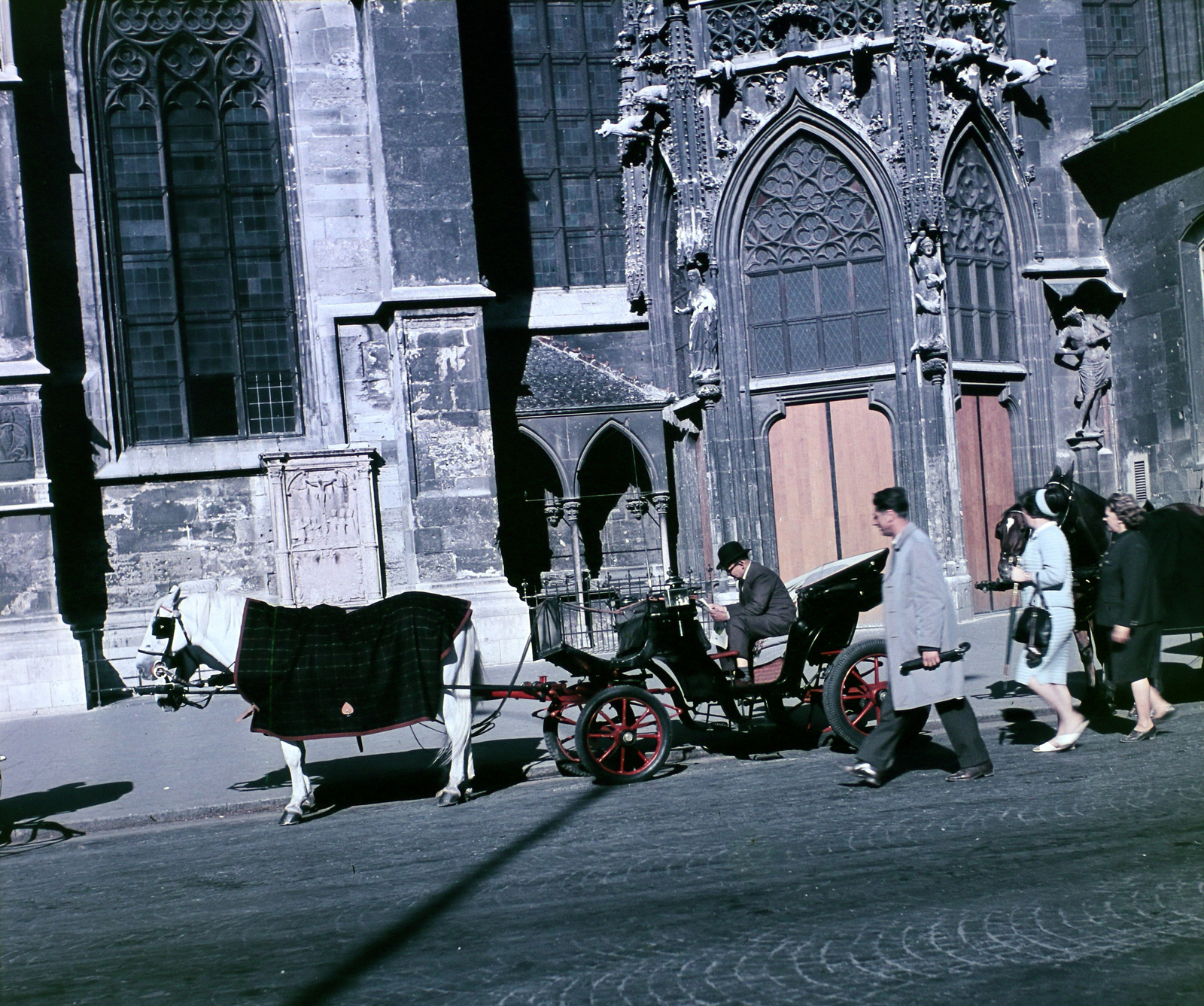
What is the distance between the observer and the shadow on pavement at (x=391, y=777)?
342 inches

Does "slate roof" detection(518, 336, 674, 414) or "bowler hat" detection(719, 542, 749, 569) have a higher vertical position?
"slate roof" detection(518, 336, 674, 414)

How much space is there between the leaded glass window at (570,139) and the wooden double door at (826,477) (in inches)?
159

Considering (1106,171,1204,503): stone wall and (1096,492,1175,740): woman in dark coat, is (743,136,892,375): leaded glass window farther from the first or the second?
(1096,492,1175,740): woman in dark coat

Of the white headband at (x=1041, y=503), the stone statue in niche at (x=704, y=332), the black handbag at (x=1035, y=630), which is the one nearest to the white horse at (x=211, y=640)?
the black handbag at (x=1035, y=630)

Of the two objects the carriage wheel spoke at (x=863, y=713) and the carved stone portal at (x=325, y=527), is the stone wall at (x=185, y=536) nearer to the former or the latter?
the carved stone portal at (x=325, y=527)

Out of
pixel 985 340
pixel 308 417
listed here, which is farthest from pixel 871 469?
pixel 308 417

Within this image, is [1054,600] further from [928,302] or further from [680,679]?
[928,302]

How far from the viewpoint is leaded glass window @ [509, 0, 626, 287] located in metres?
18.8

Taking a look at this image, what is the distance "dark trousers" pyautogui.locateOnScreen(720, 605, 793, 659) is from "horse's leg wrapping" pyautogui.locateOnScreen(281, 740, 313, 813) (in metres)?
3.37

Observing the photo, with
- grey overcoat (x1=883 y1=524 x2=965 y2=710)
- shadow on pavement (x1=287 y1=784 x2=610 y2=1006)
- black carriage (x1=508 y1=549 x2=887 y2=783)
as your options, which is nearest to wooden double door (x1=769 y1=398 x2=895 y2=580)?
black carriage (x1=508 y1=549 x2=887 y2=783)

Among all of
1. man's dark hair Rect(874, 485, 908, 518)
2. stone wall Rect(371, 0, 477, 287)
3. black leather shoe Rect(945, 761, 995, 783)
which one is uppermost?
stone wall Rect(371, 0, 477, 287)

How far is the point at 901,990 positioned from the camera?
4227mm

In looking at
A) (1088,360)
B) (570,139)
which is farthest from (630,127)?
(1088,360)

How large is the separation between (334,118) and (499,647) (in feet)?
25.8
